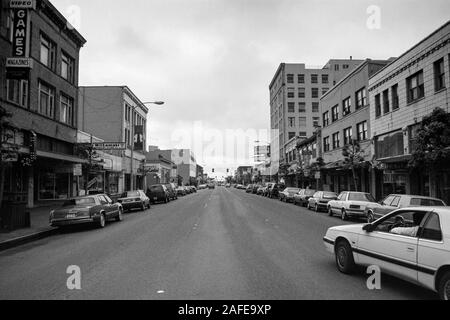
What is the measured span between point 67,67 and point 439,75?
25.6 metres

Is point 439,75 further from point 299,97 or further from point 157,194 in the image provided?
point 299,97

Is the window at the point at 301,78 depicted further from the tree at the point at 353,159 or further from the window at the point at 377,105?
the tree at the point at 353,159

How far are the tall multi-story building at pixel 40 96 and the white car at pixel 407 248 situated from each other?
15.7 m

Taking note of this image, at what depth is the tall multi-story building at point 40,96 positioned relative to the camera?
63.9 ft

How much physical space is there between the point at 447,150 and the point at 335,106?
23.6 m

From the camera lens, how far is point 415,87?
2239cm

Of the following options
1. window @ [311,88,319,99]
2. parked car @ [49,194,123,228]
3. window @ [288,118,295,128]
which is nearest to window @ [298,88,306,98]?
window @ [311,88,319,99]

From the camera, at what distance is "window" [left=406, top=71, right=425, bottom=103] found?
71.2 feet

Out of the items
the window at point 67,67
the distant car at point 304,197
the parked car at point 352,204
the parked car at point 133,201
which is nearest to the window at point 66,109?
the window at point 67,67

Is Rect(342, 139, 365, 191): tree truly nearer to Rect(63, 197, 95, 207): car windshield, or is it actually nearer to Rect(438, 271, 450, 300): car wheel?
Rect(63, 197, 95, 207): car windshield

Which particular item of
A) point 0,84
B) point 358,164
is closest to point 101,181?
point 0,84

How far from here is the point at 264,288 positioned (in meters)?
5.90

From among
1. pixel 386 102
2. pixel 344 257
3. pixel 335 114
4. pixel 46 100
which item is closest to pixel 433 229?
pixel 344 257

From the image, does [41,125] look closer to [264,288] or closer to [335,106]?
[264,288]
